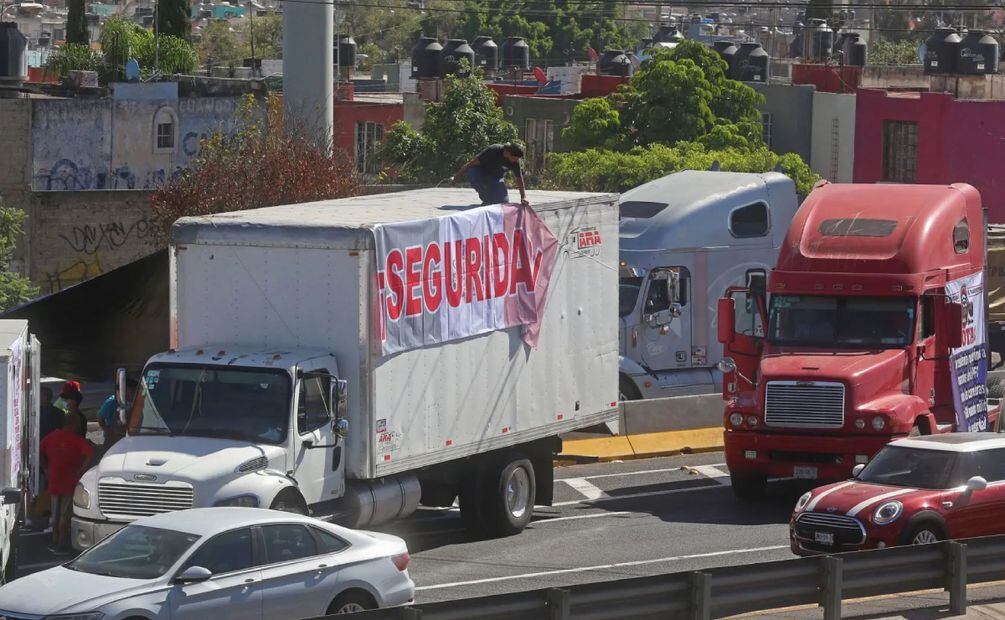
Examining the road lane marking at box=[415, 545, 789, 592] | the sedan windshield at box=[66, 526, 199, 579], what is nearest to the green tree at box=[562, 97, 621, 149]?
the road lane marking at box=[415, 545, 789, 592]

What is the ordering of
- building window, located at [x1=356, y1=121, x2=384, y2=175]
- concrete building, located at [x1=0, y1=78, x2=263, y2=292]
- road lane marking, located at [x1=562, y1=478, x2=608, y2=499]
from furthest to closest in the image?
building window, located at [x1=356, y1=121, x2=384, y2=175], concrete building, located at [x1=0, y1=78, x2=263, y2=292], road lane marking, located at [x1=562, y1=478, x2=608, y2=499]

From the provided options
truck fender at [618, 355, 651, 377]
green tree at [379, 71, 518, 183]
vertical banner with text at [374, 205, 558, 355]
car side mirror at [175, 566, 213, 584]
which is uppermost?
green tree at [379, 71, 518, 183]

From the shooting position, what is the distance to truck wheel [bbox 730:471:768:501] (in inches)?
814

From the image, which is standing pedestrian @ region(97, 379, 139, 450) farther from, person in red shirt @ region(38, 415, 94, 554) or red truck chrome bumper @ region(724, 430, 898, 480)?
red truck chrome bumper @ region(724, 430, 898, 480)

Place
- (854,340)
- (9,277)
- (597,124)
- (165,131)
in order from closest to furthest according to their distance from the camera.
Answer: (854,340) < (9,277) < (165,131) < (597,124)

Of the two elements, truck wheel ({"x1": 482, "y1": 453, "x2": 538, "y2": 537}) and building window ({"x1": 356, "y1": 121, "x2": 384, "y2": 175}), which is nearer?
truck wheel ({"x1": 482, "y1": 453, "x2": 538, "y2": 537})

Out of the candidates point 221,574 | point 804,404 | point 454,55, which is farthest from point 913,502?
point 454,55

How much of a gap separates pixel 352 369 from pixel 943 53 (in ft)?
142

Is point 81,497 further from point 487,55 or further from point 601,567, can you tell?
point 487,55

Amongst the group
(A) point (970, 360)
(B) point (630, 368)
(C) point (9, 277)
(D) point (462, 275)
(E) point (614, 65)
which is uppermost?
(E) point (614, 65)

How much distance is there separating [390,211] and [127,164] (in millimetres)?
20873

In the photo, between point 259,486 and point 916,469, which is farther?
point 916,469

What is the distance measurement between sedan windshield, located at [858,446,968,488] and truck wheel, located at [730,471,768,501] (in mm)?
3412

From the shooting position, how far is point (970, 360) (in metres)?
21.8
